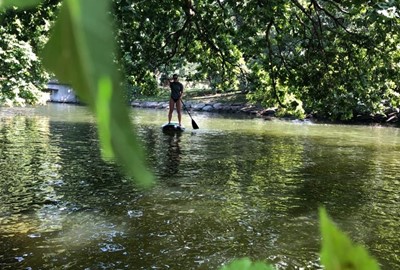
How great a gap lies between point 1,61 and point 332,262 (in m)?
18.3

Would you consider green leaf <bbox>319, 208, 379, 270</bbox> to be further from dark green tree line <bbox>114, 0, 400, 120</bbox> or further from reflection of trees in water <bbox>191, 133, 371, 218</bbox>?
dark green tree line <bbox>114, 0, 400, 120</bbox>

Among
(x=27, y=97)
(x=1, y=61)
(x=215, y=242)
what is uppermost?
(x=1, y=61)

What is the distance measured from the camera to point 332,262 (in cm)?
32

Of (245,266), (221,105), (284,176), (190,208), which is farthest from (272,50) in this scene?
(221,105)

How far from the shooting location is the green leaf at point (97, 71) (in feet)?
0.89

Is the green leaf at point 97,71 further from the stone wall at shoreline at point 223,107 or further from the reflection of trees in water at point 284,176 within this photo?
the stone wall at shoreline at point 223,107

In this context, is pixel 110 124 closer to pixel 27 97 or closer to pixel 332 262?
pixel 332 262

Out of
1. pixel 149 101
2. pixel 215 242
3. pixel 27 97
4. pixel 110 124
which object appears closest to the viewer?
pixel 110 124

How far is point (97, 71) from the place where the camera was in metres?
0.27

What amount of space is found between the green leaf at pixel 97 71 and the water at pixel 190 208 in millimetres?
2301

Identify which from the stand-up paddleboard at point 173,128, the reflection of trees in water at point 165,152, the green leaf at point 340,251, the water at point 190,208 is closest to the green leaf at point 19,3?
the green leaf at point 340,251

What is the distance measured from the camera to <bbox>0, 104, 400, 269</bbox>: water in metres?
6.51

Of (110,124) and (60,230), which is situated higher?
(110,124)

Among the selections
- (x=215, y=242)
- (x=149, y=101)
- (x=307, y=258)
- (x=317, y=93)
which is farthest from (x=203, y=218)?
(x=149, y=101)
